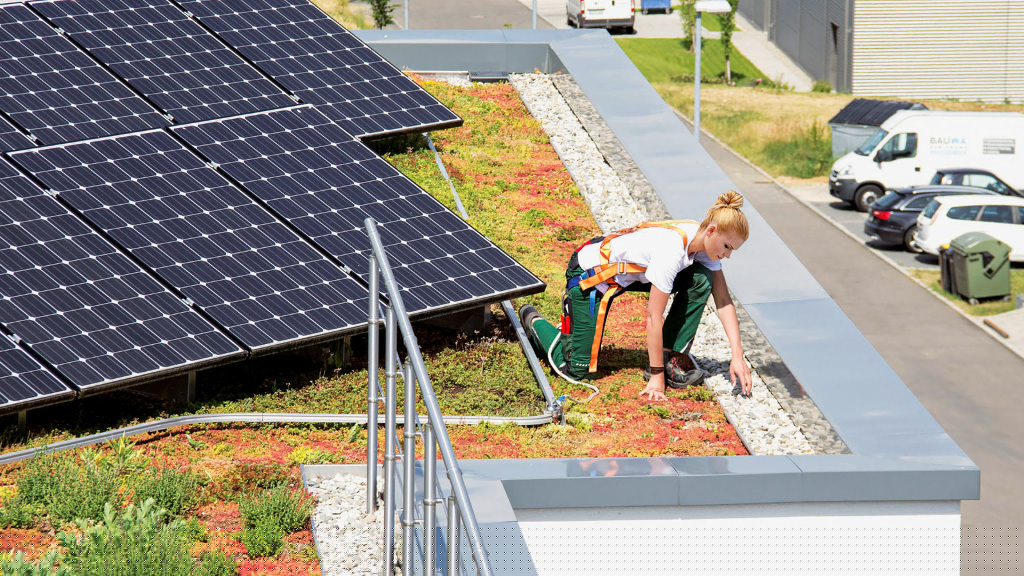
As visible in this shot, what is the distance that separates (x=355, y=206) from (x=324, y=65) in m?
4.24

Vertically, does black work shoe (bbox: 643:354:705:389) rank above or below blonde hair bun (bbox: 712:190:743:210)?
below

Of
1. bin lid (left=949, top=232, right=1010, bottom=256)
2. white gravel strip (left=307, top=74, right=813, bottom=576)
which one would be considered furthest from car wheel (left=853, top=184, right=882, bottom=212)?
white gravel strip (left=307, top=74, right=813, bottom=576)

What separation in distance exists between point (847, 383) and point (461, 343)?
317cm

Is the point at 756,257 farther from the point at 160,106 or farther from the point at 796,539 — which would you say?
the point at 160,106

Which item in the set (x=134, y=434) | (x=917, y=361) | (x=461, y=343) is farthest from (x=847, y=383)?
(x=917, y=361)

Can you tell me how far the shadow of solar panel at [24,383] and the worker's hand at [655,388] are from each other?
427 centimetres

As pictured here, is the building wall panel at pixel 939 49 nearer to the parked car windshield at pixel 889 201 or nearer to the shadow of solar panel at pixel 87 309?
the parked car windshield at pixel 889 201

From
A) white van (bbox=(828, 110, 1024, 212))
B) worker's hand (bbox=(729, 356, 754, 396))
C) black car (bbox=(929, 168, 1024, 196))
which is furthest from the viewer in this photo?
white van (bbox=(828, 110, 1024, 212))

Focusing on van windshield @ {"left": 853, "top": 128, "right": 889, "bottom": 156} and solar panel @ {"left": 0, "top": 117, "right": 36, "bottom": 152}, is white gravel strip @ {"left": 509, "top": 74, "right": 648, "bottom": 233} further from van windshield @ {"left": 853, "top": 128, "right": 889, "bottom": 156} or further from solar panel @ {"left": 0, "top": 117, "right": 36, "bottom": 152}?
van windshield @ {"left": 853, "top": 128, "right": 889, "bottom": 156}

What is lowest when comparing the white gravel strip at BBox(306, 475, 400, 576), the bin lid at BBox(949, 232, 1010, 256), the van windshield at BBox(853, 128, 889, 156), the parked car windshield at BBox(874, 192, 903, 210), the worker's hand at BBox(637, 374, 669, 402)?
the bin lid at BBox(949, 232, 1010, 256)

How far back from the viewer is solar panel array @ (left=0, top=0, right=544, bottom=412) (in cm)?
857

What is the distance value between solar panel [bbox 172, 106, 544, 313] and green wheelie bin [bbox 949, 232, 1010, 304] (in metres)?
22.6

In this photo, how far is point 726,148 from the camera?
49.8 metres

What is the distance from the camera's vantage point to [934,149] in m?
40.1
